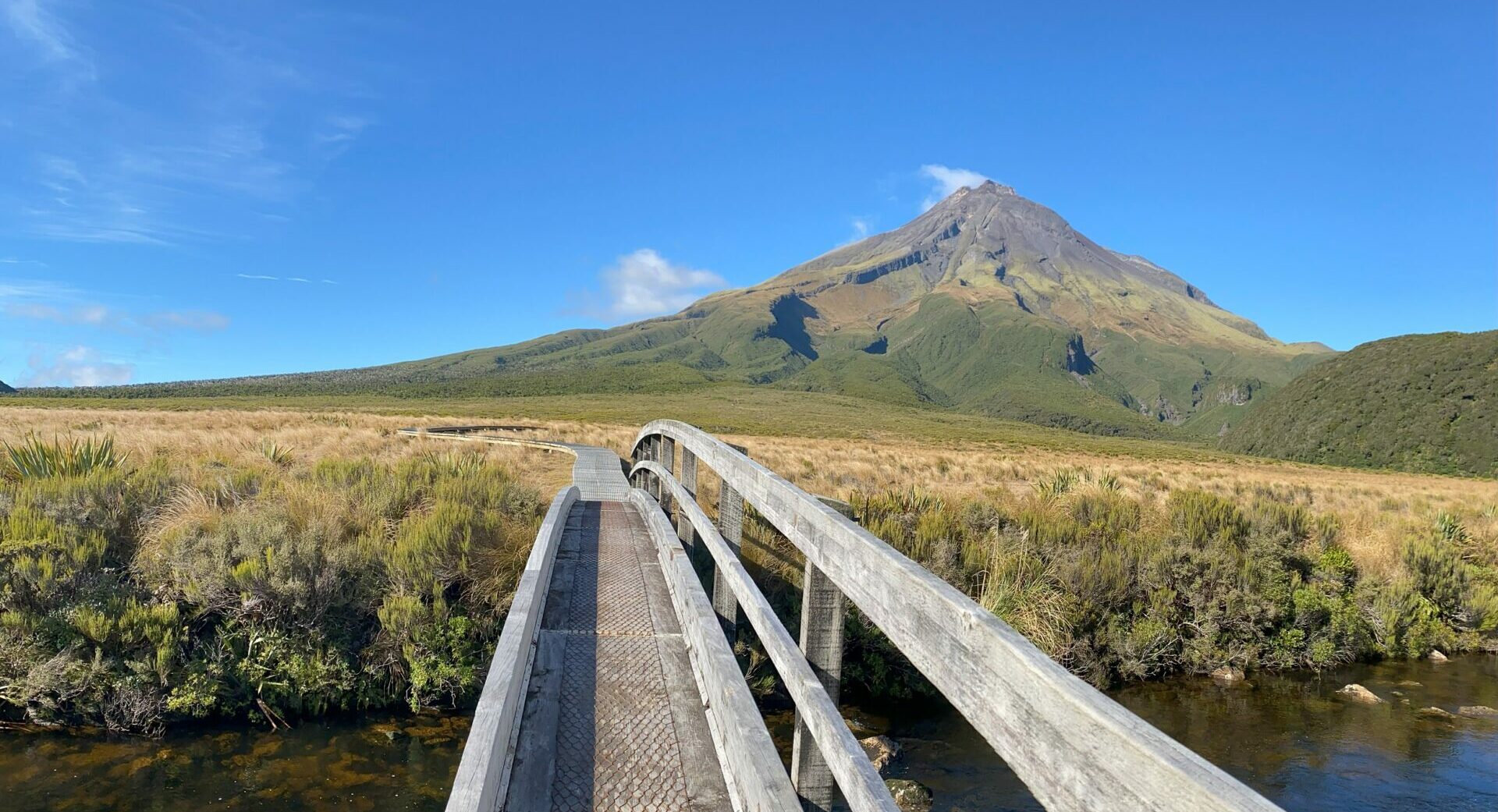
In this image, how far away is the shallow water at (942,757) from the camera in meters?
5.66

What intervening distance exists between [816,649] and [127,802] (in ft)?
19.6

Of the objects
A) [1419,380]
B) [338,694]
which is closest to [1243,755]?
[338,694]

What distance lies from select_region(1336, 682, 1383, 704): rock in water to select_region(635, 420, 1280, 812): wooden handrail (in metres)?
10.1

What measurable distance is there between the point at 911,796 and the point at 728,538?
3.27 m

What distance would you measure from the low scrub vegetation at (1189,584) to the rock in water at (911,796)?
9.22ft

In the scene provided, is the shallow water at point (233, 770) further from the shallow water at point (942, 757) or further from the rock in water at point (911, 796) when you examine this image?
the rock in water at point (911, 796)

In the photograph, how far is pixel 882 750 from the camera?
7.19 metres

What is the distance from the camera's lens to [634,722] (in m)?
3.50

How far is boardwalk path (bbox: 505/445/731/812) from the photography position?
2.97 m

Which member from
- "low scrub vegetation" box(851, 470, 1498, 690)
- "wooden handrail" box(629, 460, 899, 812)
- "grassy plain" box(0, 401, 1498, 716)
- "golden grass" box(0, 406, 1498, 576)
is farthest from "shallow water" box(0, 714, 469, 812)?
"low scrub vegetation" box(851, 470, 1498, 690)

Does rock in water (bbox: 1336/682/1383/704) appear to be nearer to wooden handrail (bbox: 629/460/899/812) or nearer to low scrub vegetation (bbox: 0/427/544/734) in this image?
wooden handrail (bbox: 629/460/899/812)

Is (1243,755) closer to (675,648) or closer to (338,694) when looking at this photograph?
(675,648)

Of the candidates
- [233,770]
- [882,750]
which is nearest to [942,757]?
[882,750]

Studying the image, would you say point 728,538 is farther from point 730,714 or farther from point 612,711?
point 730,714
